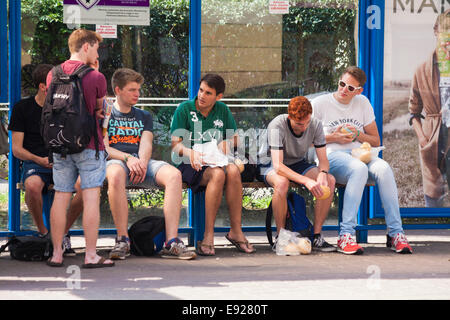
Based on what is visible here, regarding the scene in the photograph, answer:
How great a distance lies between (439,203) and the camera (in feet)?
24.4

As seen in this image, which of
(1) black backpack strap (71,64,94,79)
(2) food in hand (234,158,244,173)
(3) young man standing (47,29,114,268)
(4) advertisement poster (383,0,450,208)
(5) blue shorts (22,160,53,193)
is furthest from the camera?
→ (4) advertisement poster (383,0,450,208)

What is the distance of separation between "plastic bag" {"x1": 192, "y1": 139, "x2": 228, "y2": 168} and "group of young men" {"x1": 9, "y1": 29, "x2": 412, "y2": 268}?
0.11 feet

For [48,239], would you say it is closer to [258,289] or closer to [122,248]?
[122,248]

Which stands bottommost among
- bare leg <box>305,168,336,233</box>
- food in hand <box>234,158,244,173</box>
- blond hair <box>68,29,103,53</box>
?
bare leg <box>305,168,336,233</box>

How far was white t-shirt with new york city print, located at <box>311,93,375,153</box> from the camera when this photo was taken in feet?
22.5

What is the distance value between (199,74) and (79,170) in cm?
199

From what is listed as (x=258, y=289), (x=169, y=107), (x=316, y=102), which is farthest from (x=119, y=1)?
(x=258, y=289)

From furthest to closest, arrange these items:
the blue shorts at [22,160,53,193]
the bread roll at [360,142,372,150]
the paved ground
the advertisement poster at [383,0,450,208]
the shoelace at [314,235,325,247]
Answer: the advertisement poster at [383,0,450,208] < the bread roll at [360,142,372,150] < the shoelace at [314,235,325,247] < the blue shorts at [22,160,53,193] < the paved ground

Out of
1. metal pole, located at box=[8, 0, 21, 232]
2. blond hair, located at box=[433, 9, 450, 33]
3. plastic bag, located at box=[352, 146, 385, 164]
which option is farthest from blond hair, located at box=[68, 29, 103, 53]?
blond hair, located at box=[433, 9, 450, 33]

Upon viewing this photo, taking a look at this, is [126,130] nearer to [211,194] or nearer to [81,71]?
[211,194]

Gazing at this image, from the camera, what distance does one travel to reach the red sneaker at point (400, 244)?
21.1 ft

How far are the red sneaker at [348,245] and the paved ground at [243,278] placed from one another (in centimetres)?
8

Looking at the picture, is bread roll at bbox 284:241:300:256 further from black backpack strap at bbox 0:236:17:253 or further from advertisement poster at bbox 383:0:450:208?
black backpack strap at bbox 0:236:17:253
